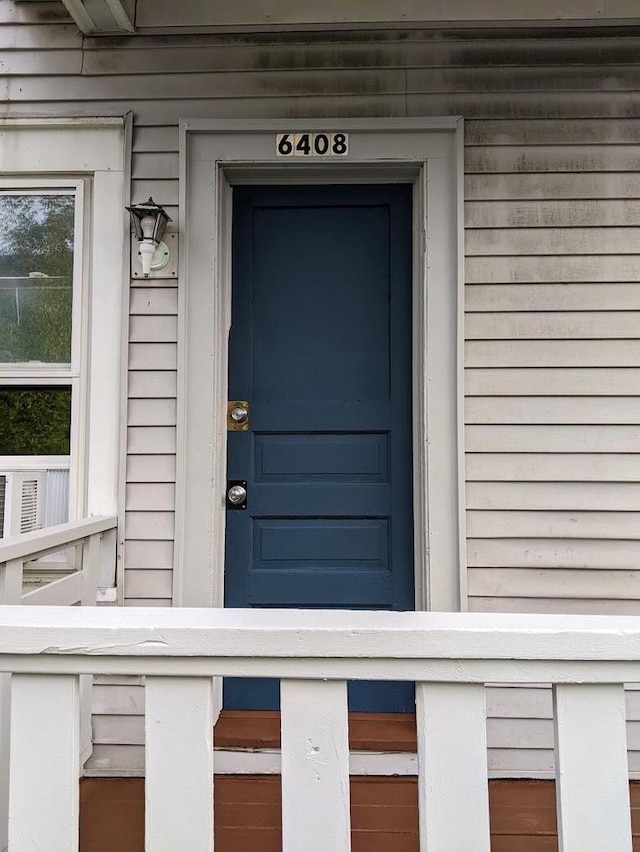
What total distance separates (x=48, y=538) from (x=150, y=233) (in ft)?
3.56

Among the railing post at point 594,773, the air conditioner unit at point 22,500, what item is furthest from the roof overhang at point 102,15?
the railing post at point 594,773

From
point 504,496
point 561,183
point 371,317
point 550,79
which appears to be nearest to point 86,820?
point 504,496

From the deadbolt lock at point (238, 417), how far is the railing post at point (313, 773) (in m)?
1.56

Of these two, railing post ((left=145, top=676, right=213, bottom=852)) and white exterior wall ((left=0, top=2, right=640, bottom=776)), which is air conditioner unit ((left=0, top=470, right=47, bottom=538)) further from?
railing post ((left=145, top=676, right=213, bottom=852))

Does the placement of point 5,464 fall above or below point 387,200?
below

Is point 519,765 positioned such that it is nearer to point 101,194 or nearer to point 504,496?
point 504,496

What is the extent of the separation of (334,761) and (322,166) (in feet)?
6.50

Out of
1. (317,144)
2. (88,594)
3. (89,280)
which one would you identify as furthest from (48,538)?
(317,144)

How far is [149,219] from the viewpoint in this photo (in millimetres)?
2012

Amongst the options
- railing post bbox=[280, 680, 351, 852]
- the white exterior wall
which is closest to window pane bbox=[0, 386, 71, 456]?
the white exterior wall

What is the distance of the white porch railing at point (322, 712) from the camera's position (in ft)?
2.03

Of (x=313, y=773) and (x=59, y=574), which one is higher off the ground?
(x=313, y=773)

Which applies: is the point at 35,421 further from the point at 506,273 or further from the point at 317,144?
the point at 506,273

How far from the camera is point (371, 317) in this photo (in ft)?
7.11
